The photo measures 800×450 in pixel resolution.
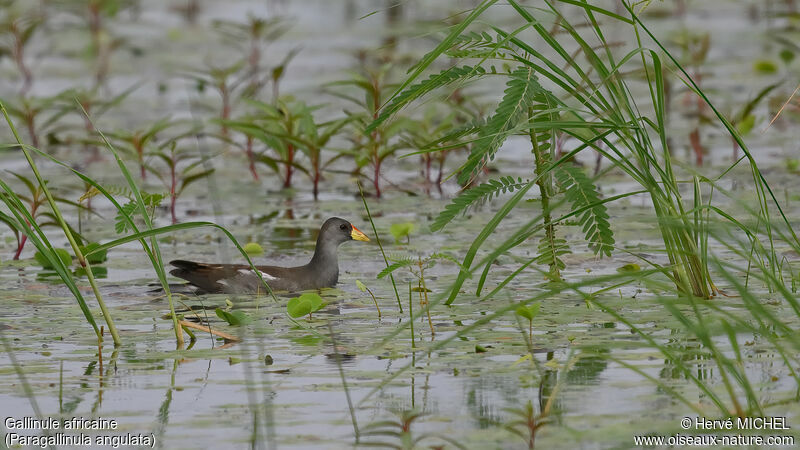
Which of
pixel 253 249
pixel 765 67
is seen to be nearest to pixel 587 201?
pixel 253 249

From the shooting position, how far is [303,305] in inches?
206

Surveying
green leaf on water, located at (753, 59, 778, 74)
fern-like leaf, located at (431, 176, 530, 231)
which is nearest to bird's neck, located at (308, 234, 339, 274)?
fern-like leaf, located at (431, 176, 530, 231)

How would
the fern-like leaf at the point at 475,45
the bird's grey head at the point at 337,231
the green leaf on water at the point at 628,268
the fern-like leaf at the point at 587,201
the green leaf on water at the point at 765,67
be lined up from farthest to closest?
the green leaf on water at the point at 765,67, the bird's grey head at the point at 337,231, the green leaf on water at the point at 628,268, the fern-like leaf at the point at 587,201, the fern-like leaf at the point at 475,45

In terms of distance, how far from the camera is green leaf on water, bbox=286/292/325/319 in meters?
5.23

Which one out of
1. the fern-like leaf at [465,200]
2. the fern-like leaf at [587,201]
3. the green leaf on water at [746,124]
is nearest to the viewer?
the fern-like leaf at [465,200]

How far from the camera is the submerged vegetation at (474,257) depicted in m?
4.07

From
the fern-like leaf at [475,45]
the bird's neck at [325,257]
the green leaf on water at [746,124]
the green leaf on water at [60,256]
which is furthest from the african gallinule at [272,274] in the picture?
the green leaf on water at [746,124]

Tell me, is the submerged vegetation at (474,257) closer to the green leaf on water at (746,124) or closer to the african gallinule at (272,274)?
the green leaf on water at (746,124)

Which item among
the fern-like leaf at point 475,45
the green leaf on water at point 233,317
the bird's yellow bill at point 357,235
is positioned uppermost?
the fern-like leaf at point 475,45

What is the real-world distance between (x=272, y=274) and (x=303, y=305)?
131 centimetres

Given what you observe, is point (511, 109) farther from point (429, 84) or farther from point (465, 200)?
point (465, 200)

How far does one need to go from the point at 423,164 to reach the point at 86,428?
5.77m

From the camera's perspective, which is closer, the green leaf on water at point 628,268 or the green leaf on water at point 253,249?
the green leaf on water at point 628,268

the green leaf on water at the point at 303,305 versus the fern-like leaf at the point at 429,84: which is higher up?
the fern-like leaf at the point at 429,84
